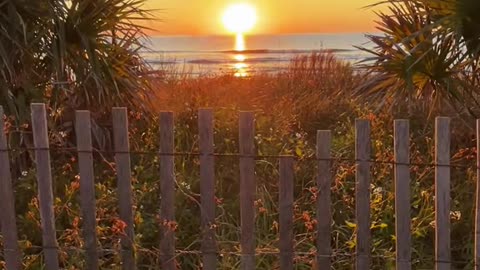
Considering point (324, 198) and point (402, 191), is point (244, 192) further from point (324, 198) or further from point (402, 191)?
point (402, 191)

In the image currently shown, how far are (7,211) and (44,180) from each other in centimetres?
30

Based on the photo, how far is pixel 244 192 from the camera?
12.2 feet

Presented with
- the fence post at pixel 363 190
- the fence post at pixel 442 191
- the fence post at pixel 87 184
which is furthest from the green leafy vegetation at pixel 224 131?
the fence post at pixel 442 191

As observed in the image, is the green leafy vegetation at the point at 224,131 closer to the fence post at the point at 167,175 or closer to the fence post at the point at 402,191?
the fence post at the point at 167,175

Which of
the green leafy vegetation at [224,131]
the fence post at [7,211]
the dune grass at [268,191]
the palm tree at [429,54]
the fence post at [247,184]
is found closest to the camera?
the fence post at [247,184]

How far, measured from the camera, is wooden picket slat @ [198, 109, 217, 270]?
366cm

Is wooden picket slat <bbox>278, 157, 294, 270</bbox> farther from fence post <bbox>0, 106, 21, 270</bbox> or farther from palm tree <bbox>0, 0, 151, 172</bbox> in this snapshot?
palm tree <bbox>0, 0, 151, 172</bbox>

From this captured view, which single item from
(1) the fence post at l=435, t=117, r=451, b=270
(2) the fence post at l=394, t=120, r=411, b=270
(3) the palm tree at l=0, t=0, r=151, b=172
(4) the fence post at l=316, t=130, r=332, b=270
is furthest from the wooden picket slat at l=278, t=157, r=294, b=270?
(3) the palm tree at l=0, t=0, r=151, b=172

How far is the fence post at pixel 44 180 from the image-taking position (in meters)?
3.79

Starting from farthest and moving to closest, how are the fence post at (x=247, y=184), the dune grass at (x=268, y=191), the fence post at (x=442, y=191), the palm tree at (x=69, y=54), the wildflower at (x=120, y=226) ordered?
1. the palm tree at (x=69, y=54)
2. the dune grass at (x=268, y=191)
3. the wildflower at (x=120, y=226)
4. the fence post at (x=247, y=184)
5. the fence post at (x=442, y=191)

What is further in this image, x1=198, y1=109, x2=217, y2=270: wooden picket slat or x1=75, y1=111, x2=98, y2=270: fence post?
x1=75, y1=111, x2=98, y2=270: fence post

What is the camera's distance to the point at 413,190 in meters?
5.53

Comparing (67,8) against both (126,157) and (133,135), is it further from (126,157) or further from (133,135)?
(126,157)

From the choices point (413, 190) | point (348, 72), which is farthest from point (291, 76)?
point (413, 190)
